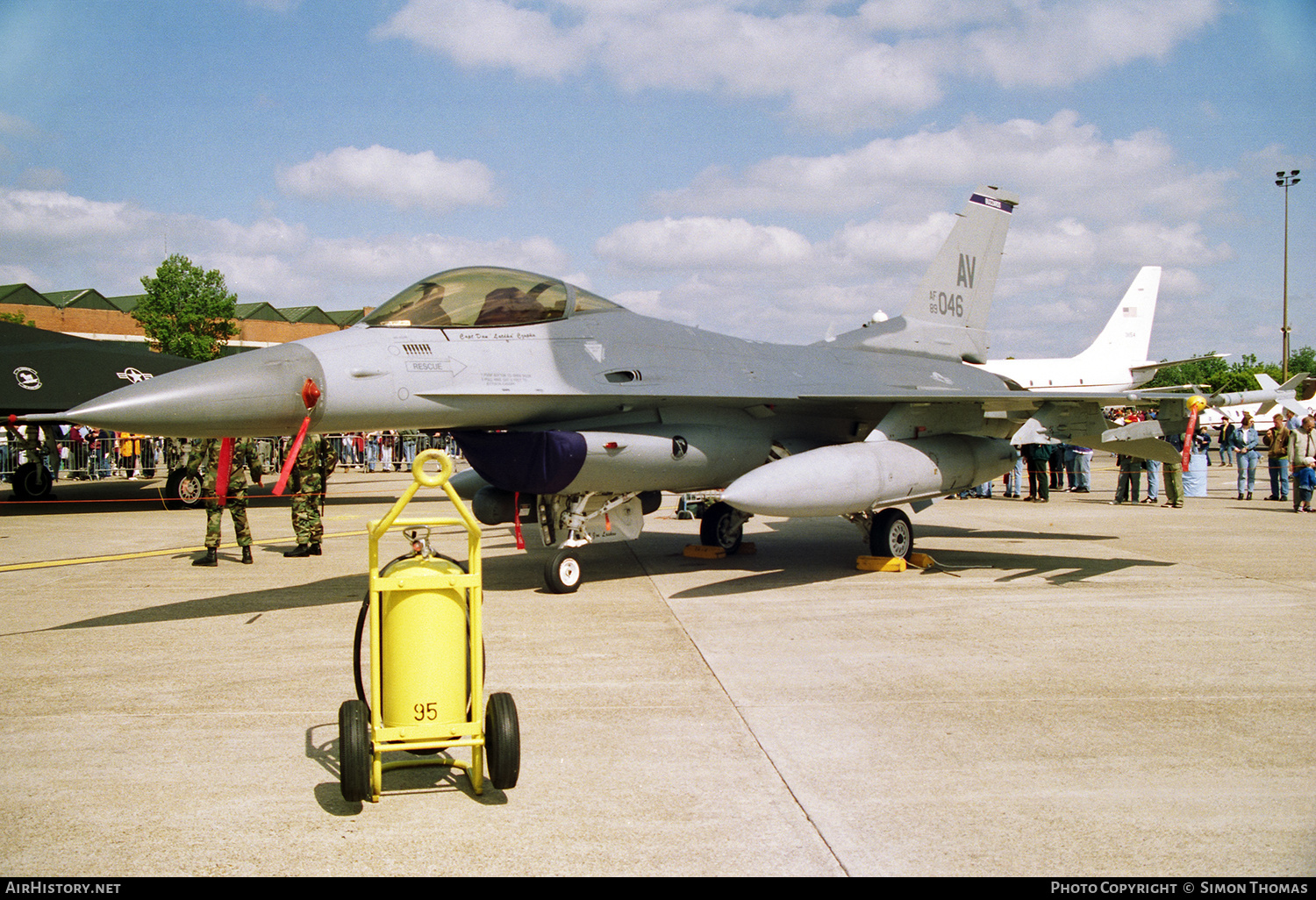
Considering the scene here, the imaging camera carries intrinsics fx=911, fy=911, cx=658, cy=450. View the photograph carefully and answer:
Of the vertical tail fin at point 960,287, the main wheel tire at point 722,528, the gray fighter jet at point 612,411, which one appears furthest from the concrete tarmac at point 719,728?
the vertical tail fin at point 960,287

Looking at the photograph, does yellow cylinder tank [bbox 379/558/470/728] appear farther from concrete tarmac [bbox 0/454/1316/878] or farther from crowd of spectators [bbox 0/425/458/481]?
crowd of spectators [bbox 0/425/458/481]

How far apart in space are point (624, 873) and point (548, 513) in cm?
620

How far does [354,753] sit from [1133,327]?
Answer: 30674 millimetres

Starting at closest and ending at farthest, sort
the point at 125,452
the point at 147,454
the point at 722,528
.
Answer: the point at 722,528, the point at 125,452, the point at 147,454

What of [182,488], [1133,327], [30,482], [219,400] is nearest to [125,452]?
[30,482]

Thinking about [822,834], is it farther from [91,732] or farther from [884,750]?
[91,732]

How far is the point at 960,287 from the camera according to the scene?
1266 centimetres

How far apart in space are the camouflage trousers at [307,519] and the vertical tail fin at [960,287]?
24.1 ft

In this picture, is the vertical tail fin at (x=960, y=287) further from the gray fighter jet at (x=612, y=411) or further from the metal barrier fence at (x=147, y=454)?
the metal barrier fence at (x=147, y=454)

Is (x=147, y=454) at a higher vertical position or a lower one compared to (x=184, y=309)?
lower

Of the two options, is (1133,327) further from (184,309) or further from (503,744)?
(184,309)

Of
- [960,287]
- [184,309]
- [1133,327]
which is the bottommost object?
[960,287]

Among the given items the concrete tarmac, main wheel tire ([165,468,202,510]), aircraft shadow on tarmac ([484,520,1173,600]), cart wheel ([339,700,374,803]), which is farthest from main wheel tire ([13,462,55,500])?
cart wheel ([339,700,374,803])

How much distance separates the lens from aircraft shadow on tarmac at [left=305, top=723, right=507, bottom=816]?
149 inches
